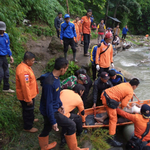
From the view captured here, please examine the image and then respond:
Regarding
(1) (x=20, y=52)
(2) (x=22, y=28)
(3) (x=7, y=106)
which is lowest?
(3) (x=7, y=106)

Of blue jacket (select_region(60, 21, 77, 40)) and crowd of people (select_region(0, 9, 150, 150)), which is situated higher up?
blue jacket (select_region(60, 21, 77, 40))

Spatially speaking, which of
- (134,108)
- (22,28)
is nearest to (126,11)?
(22,28)

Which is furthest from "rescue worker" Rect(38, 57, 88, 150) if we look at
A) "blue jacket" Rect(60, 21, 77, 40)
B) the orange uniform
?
"blue jacket" Rect(60, 21, 77, 40)

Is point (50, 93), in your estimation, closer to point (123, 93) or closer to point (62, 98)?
point (62, 98)

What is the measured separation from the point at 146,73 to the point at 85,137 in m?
7.62

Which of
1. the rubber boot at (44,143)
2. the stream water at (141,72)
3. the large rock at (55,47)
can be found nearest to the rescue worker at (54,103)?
the rubber boot at (44,143)

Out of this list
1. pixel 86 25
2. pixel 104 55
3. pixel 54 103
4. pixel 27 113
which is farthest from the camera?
pixel 86 25

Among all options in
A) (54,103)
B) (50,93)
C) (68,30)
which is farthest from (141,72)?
(50,93)

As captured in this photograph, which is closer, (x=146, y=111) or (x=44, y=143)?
(x=44, y=143)

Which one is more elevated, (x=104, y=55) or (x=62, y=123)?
(x=104, y=55)

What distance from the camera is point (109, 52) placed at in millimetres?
4746

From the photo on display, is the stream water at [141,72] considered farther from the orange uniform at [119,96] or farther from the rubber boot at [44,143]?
the rubber boot at [44,143]

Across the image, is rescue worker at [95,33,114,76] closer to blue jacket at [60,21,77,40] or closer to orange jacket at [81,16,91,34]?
blue jacket at [60,21,77,40]

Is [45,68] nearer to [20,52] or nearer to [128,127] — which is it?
[20,52]
